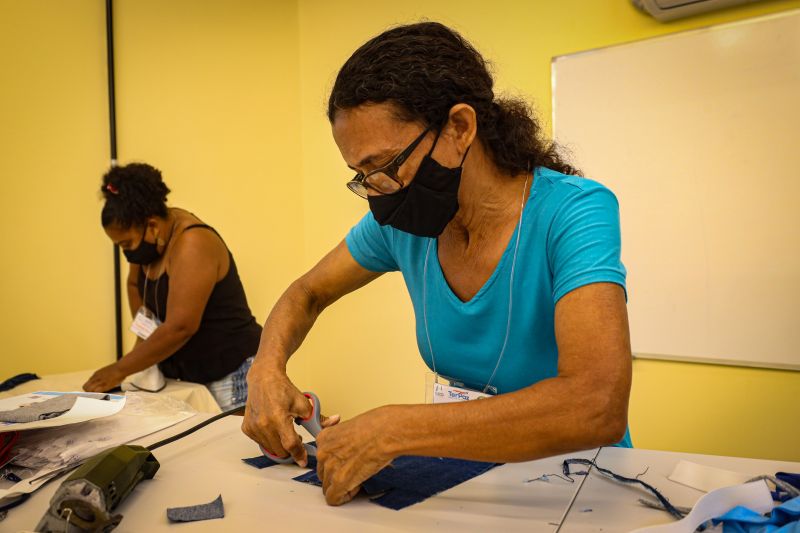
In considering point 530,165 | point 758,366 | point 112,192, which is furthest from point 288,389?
point 758,366

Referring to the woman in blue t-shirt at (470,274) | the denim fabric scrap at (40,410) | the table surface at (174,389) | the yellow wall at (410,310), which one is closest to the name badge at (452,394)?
the woman in blue t-shirt at (470,274)

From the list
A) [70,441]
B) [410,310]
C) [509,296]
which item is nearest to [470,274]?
[509,296]

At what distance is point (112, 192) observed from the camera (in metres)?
2.44

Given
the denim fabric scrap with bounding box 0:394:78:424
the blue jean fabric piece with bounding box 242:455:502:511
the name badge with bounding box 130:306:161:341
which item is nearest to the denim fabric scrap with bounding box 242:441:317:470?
the blue jean fabric piece with bounding box 242:455:502:511

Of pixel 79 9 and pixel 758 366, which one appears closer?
pixel 758 366

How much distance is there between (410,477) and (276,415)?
0.28 meters

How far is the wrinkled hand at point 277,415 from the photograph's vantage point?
1.11m

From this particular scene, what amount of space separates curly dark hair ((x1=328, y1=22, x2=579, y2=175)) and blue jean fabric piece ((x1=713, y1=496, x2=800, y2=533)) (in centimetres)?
73

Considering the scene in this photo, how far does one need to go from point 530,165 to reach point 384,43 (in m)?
0.39

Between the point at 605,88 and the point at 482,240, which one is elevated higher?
the point at 605,88

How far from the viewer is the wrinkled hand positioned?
111 cm

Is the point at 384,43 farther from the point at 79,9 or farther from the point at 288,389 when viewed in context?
the point at 79,9

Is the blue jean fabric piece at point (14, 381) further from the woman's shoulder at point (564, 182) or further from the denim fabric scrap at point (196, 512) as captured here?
the woman's shoulder at point (564, 182)

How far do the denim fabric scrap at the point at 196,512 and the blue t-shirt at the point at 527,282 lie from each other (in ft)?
1.88
